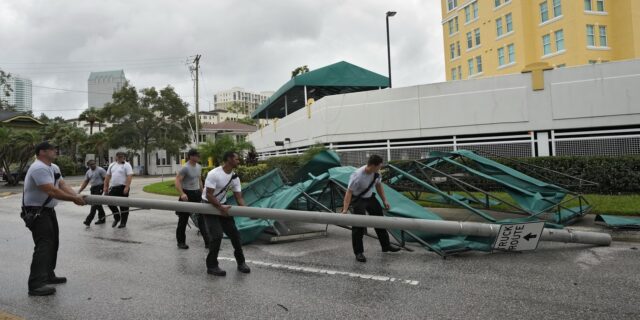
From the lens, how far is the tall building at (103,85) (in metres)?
56.5

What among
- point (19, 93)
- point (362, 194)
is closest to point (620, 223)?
point (362, 194)

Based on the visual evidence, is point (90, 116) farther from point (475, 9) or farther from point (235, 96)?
point (235, 96)

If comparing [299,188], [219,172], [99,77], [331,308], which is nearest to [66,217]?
[299,188]

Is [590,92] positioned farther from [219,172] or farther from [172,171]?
[172,171]

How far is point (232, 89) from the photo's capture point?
143 meters

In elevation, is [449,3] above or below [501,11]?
above

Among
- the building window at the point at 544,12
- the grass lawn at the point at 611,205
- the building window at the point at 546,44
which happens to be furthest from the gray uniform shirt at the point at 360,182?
the building window at the point at 544,12

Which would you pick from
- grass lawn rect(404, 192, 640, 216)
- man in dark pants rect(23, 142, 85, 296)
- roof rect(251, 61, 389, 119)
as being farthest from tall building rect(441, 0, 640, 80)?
man in dark pants rect(23, 142, 85, 296)

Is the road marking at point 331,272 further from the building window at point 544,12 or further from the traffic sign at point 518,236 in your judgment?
the building window at point 544,12

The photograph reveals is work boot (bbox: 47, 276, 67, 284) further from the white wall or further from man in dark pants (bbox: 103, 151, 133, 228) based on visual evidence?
the white wall

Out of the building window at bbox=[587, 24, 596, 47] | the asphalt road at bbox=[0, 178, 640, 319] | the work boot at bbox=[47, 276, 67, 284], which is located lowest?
the asphalt road at bbox=[0, 178, 640, 319]

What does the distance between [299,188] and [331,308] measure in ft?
13.9

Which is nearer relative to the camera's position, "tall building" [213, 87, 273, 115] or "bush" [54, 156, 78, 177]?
"bush" [54, 156, 78, 177]

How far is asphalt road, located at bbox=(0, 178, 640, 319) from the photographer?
4.39 metres
